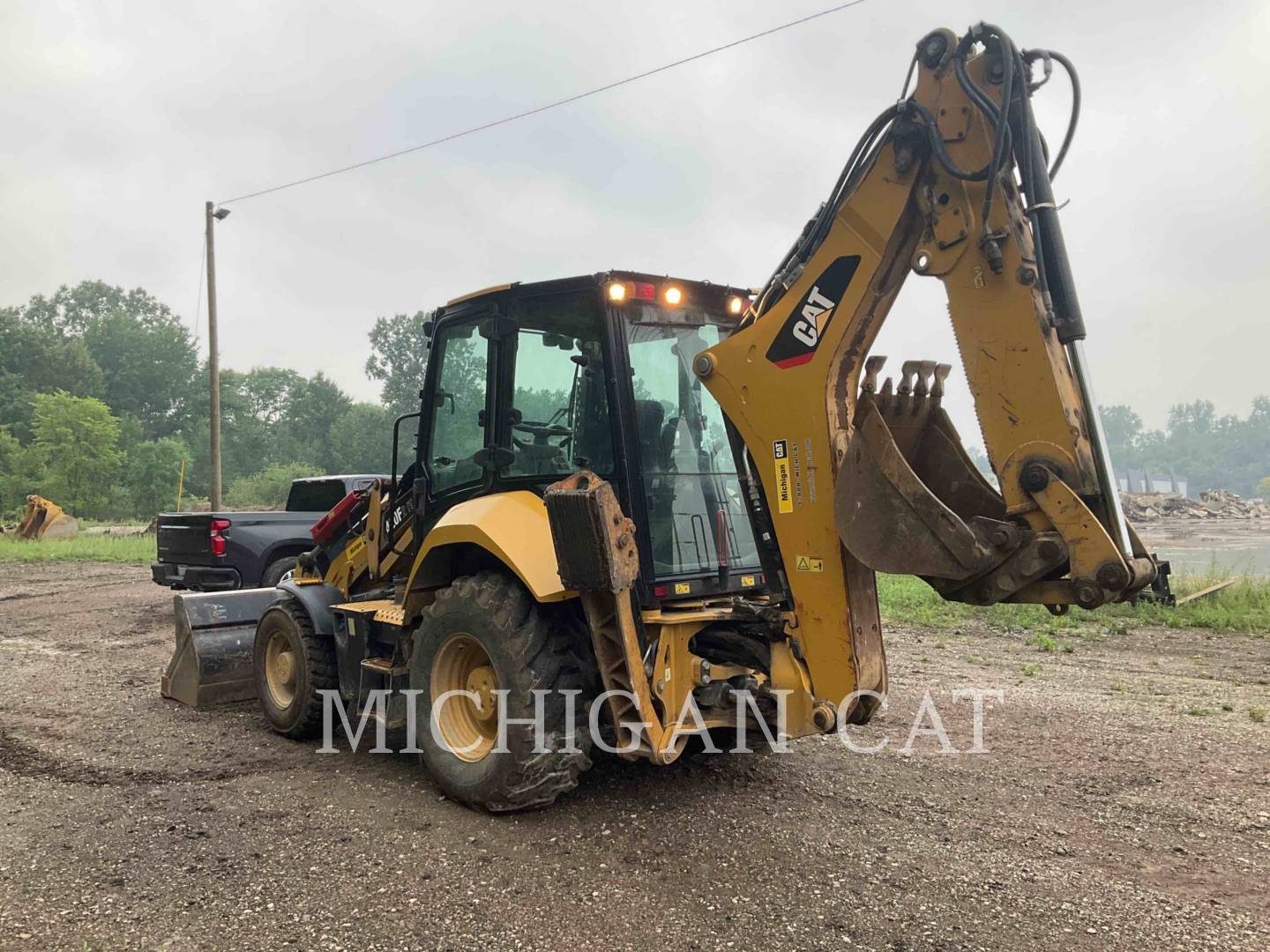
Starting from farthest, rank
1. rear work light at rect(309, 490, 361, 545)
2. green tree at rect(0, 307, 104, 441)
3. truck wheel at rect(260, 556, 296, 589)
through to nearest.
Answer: green tree at rect(0, 307, 104, 441) < truck wheel at rect(260, 556, 296, 589) < rear work light at rect(309, 490, 361, 545)

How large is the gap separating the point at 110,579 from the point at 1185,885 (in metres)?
16.9

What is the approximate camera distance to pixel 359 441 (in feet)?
198

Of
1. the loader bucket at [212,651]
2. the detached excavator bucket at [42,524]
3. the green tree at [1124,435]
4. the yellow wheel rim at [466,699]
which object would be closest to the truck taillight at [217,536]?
the loader bucket at [212,651]

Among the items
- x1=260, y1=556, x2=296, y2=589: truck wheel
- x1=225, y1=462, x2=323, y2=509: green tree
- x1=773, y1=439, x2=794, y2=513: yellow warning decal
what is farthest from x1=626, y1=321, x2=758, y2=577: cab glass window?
x1=225, y1=462, x2=323, y2=509: green tree

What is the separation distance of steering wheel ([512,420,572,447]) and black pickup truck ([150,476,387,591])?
6106mm

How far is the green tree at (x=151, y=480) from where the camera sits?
45.2 m

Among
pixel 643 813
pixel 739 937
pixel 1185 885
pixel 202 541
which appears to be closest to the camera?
pixel 739 937

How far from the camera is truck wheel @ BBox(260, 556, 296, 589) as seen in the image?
10.6 m

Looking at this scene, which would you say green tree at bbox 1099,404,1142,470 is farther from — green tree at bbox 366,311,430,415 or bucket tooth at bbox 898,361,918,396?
bucket tooth at bbox 898,361,918,396

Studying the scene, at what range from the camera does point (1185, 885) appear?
3.46 metres

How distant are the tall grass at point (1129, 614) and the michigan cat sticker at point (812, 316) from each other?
6.20 meters

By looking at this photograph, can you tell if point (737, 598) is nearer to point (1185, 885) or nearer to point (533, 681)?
point (533, 681)

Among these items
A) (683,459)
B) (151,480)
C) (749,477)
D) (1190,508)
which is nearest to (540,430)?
(683,459)

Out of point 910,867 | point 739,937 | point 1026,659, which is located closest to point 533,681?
point 739,937
